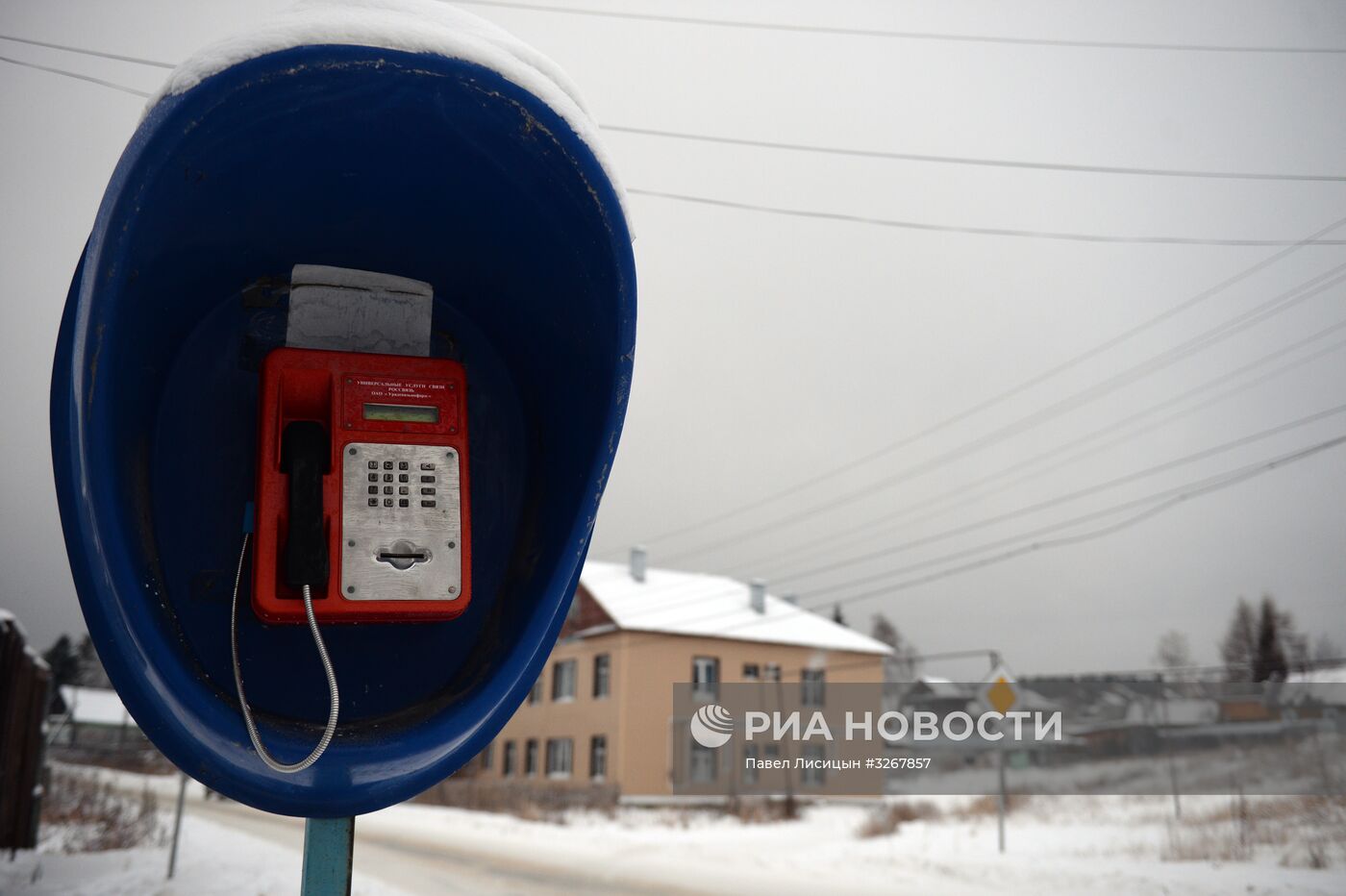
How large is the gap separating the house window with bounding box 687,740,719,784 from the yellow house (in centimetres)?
33

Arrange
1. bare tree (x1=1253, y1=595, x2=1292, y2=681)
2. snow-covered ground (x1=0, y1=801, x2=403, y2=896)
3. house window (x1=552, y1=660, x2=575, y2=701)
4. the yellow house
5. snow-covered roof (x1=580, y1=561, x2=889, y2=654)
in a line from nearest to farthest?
A: snow-covered ground (x1=0, y1=801, x2=403, y2=896) → the yellow house → snow-covered roof (x1=580, y1=561, x2=889, y2=654) → house window (x1=552, y1=660, x2=575, y2=701) → bare tree (x1=1253, y1=595, x2=1292, y2=681)

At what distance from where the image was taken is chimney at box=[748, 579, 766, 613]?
25.1m

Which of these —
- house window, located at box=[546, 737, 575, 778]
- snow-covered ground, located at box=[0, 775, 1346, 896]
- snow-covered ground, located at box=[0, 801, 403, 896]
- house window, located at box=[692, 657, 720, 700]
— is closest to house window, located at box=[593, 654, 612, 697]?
house window, located at box=[546, 737, 575, 778]

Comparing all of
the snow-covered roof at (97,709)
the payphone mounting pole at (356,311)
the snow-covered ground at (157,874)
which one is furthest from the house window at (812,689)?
the snow-covered roof at (97,709)

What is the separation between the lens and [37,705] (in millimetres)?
7344

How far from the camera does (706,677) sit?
22.3m

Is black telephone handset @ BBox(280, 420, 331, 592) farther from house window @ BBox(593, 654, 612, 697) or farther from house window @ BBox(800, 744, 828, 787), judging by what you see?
house window @ BBox(800, 744, 828, 787)

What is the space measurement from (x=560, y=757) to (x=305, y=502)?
74.0 feet

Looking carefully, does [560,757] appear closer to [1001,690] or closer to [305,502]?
[1001,690]

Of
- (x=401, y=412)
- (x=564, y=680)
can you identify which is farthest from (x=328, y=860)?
(x=564, y=680)

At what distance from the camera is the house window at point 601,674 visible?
22.0 meters

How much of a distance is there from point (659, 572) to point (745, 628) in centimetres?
371

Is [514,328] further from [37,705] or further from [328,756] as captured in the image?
[37,705]

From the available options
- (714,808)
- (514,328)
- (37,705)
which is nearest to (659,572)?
(714,808)
